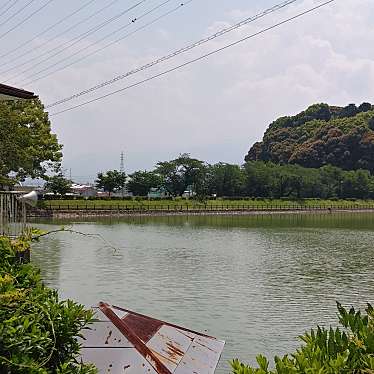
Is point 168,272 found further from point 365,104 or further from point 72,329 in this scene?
point 365,104

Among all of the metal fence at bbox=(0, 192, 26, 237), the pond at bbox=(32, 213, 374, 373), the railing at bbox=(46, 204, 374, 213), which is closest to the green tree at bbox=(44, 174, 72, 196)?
the railing at bbox=(46, 204, 374, 213)

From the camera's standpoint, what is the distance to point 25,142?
2897 cm

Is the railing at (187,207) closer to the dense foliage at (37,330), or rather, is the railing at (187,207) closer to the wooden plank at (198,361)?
the wooden plank at (198,361)

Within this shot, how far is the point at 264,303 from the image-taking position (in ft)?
43.6

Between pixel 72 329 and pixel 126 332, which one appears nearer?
pixel 72 329

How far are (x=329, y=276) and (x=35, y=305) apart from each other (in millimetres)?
16004

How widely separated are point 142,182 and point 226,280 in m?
47.4

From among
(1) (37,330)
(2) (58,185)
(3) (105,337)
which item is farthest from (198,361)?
(2) (58,185)

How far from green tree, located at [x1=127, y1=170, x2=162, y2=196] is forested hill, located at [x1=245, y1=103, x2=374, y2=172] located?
28939 millimetres

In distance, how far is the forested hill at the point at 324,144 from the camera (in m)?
82.3

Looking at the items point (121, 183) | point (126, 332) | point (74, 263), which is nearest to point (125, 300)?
point (74, 263)

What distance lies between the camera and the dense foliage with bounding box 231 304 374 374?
2107mm

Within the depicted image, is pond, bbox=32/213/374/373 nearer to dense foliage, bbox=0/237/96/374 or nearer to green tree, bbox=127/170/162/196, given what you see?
dense foliage, bbox=0/237/96/374

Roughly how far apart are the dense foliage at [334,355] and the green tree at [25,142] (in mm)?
23470
